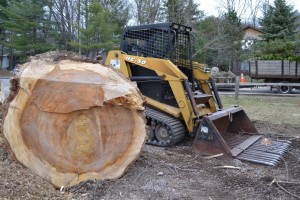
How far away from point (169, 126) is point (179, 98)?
0.49 metres

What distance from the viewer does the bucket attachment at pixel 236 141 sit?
523cm

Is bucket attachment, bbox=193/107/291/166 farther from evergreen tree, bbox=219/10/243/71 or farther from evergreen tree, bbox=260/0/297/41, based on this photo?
evergreen tree, bbox=219/10/243/71

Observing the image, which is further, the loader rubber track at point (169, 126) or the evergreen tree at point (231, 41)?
the evergreen tree at point (231, 41)

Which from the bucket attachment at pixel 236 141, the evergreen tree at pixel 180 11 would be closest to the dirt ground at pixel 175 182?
the bucket attachment at pixel 236 141

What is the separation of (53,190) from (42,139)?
634 millimetres

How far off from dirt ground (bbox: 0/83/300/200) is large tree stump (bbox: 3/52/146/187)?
0.19m

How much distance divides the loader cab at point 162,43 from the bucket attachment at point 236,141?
3.76 feet

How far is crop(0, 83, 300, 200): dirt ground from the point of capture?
3.71 metres

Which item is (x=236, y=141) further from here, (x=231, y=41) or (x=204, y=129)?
(x=231, y=41)

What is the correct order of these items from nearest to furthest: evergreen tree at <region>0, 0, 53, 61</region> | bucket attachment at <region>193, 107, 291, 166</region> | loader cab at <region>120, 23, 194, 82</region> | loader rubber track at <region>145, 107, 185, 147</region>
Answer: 1. bucket attachment at <region>193, 107, 291, 166</region>
2. loader rubber track at <region>145, 107, 185, 147</region>
3. loader cab at <region>120, 23, 194, 82</region>
4. evergreen tree at <region>0, 0, 53, 61</region>

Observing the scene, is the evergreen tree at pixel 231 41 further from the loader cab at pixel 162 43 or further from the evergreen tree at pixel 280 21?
the loader cab at pixel 162 43

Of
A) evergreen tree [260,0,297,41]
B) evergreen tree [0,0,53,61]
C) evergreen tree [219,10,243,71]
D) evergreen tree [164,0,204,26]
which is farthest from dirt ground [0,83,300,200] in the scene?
evergreen tree [0,0,53,61]

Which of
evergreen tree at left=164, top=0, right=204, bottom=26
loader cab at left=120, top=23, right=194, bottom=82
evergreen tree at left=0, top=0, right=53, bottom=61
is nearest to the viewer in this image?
loader cab at left=120, top=23, right=194, bottom=82

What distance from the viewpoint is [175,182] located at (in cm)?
416
